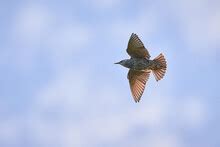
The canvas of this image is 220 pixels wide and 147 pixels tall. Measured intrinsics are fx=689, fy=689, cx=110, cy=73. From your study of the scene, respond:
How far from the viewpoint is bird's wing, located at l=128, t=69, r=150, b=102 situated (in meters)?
27.8

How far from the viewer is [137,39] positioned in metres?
26.6

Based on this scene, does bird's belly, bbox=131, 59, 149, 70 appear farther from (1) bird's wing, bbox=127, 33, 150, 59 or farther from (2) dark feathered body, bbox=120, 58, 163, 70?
(1) bird's wing, bbox=127, 33, 150, 59

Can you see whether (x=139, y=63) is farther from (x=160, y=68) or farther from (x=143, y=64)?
(x=160, y=68)

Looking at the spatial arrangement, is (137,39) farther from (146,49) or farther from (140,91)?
(140,91)

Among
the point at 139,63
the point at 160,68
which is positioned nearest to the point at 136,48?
the point at 139,63

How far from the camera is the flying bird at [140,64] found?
26.7 meters

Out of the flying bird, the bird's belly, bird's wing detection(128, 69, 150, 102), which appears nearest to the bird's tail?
the flying bird

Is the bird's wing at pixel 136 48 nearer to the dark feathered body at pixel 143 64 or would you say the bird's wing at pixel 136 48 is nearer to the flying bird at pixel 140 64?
the flying bird at pixel 140 64

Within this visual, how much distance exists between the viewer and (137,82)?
2806 centimetres

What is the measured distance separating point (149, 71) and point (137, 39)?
1823 mm

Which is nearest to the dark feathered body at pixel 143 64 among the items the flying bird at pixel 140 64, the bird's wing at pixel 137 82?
the flying bird at pixel 140 64

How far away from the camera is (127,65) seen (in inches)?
1085

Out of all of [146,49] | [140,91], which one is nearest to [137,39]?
[146,49]

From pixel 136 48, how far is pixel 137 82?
1.86 metres
